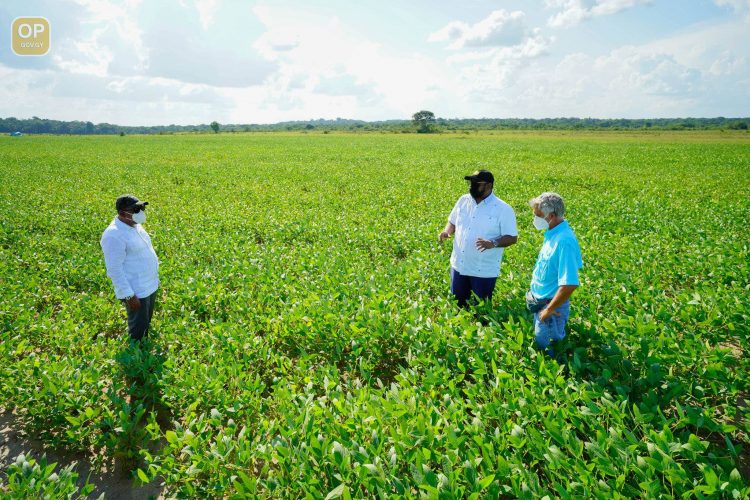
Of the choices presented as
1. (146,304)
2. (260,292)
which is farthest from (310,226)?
(146,304)

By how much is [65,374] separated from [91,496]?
5.11 ft

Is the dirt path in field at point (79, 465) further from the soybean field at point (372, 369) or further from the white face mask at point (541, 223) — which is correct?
the white face mask at point (541, 223)

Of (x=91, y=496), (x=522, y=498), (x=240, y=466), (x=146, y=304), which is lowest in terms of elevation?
(x=91, y=496)

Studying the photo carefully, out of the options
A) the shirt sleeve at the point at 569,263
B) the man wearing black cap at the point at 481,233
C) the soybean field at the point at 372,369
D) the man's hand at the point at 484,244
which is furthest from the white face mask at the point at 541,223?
the soybean field at the point at 372,369

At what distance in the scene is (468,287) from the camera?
5.57 meters

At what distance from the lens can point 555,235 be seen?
151 inches

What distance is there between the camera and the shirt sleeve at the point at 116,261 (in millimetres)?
4598

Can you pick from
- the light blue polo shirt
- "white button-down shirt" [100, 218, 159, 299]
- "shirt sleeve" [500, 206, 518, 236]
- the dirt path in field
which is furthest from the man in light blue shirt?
"white button-down shirt" [100, 218, 159, 299]

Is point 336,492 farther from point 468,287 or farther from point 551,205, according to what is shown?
point 468,287

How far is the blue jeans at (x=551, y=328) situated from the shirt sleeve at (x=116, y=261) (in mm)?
4881

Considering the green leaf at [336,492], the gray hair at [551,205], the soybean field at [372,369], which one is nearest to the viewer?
the green leaf at [336,492]

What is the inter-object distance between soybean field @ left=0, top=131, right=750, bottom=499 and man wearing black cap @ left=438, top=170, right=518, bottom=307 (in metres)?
0.50

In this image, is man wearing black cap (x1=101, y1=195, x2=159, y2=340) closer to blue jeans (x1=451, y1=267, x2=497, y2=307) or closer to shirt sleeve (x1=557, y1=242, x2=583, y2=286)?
blue jeans (x1=451, y1=267, x2=497, y2=307)

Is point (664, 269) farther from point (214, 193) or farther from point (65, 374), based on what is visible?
point (214, 193)
